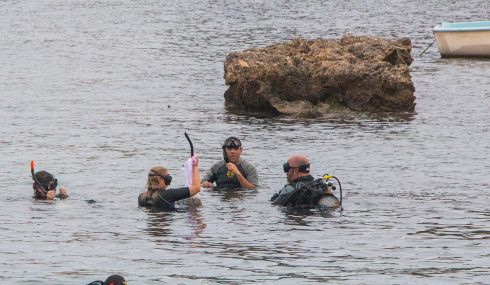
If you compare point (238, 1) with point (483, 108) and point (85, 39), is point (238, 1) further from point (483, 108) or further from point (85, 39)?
point (483, 108)

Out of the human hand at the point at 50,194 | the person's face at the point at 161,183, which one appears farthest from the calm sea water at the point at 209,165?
the person's face at the point at 161,183

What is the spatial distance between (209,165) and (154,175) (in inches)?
235

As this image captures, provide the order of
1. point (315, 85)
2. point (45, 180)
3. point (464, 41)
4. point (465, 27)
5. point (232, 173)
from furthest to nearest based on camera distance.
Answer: point (465, 27) → point (464, 41) → point (315, 85) → point (232, 173) → point (45, 180)

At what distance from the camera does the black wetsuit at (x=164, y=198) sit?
2134 cm

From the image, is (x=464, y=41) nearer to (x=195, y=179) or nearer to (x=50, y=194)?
(x=50, y=194)

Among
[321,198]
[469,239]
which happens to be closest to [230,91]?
[321,198]

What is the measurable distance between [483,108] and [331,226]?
50.3ft

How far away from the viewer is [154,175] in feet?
70.0

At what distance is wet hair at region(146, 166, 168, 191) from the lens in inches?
835

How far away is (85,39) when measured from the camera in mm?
57375

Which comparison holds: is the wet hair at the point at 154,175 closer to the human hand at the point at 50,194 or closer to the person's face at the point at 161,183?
the person's face at the point at 161,183

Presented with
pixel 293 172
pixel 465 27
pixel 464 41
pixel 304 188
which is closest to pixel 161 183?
pixel 293 172

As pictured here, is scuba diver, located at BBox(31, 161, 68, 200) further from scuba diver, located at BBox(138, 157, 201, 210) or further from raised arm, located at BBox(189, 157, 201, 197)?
raised arm, located at BBox(189, 157, 201, 197)

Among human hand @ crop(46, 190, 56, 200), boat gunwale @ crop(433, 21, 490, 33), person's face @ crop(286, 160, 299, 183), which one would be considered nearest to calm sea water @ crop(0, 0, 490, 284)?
human hand @ crop(46, 190, 56, 200)
